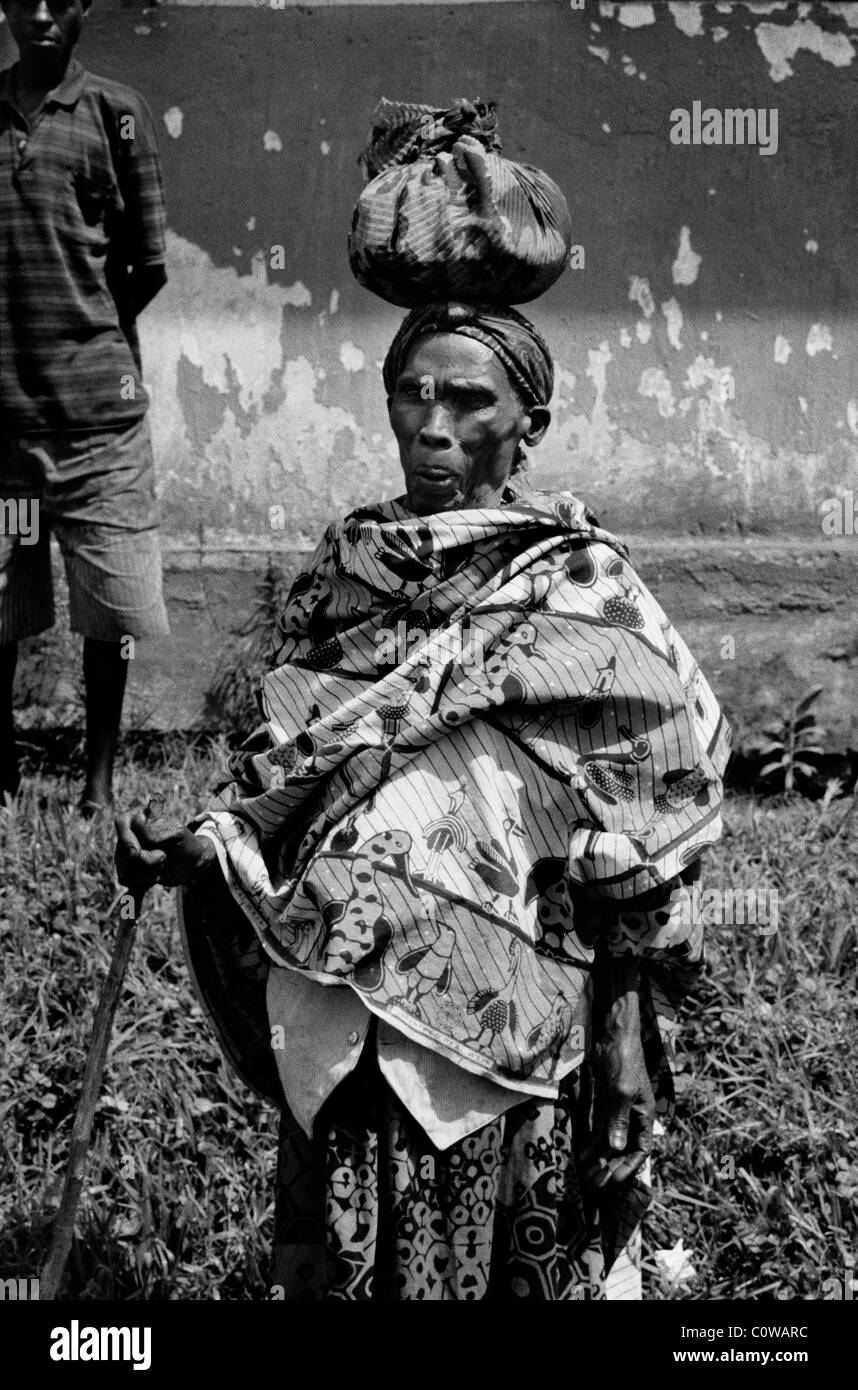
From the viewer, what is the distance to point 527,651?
9.20 feet

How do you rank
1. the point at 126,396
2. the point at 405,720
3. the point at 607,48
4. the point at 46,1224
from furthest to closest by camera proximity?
the point at 607,48
the point at 126,396
the point at 46,1224
the point at 405,720

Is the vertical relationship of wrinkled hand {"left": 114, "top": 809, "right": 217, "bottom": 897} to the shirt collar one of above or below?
below

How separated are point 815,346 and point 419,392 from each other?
3657 millimetres

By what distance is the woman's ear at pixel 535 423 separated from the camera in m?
2.96

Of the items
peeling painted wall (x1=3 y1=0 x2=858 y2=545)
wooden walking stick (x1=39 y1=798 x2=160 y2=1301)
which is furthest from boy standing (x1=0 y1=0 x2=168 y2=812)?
wooden walking stick (x1=39 y1=798 x2=160 y2=1301)

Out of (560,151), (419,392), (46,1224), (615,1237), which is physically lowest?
(46,1224)

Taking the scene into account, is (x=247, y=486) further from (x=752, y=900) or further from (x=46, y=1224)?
(x=46, y=1224)

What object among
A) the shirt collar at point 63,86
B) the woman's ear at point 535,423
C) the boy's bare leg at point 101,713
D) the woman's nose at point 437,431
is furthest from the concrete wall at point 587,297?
the woman's nose at point 437,431

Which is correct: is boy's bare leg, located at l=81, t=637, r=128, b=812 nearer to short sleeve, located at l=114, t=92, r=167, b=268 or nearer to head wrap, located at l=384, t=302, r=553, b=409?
short sleeve, located at l=114, t=92, r=167, b=268

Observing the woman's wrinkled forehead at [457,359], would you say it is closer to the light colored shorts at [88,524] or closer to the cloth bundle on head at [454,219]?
the cloth bundle on head at [454,219]

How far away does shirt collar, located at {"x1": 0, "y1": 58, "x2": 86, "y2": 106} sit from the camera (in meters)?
5.42

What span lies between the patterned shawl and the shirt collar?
10.0 ft

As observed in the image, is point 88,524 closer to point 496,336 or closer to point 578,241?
point 578,241
